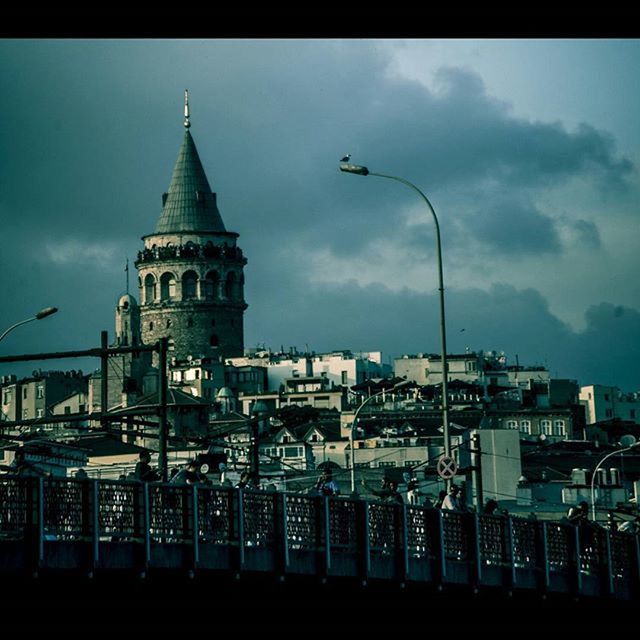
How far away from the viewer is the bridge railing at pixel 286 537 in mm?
26859

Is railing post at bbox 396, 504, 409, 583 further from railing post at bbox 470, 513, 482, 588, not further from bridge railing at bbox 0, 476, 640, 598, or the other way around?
railing post at bbox 470, 513, 482, 588

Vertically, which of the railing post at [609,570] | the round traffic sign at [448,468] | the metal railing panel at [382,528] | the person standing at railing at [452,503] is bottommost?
the railing post at [609,570]

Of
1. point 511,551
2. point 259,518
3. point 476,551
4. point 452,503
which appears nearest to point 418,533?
point 476,551

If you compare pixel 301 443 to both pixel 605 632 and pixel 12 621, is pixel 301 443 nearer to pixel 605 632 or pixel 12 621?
pixel 605 632

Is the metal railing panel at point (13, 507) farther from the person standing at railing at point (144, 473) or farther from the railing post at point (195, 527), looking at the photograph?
the person standing at railing at point (144, 473)

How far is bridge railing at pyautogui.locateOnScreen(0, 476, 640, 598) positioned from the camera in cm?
2686

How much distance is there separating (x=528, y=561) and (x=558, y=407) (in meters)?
141

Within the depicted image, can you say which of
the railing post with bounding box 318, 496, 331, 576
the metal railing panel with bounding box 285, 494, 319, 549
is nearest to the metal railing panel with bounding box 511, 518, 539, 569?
the railing post with bounding box 318, 496, 331, 576

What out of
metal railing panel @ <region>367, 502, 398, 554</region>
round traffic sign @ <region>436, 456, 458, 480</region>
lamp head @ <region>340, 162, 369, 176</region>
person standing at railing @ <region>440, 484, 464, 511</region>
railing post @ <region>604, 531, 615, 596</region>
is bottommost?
railing post @ <region>604, 531, 615, 596</region>

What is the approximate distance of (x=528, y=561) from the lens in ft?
123

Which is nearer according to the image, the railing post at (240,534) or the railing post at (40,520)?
the railing post at (40,520)

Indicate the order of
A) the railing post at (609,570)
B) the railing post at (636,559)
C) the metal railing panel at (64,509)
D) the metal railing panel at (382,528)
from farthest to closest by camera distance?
1. the railing post at (636,559)
2. the railing post at (609,570)
3. the metal railing panel at (382,528)
4. the metal railing panel at (64,509)

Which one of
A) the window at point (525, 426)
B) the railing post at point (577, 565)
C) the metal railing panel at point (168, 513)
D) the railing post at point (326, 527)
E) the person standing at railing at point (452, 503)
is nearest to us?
the metal railing panel at point (168, 513)

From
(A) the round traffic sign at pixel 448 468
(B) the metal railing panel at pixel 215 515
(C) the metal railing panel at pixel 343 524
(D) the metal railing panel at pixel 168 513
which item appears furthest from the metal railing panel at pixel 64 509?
(A) the round traffic sign at pixel 448 468
